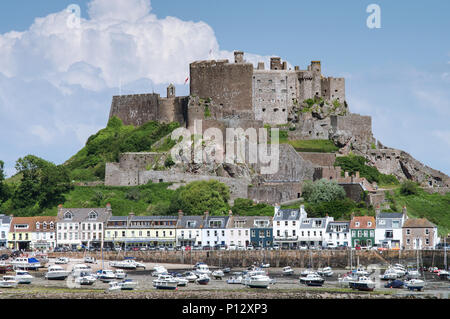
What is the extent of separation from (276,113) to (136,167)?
1714 cm

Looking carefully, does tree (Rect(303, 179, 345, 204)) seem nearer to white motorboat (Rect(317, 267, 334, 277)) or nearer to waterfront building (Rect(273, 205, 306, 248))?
waterfront building (Rect(273, 205, 306, 248))

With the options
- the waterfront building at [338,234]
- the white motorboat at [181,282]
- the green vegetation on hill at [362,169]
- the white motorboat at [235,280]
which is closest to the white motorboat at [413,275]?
the white motorboat at [235,280]

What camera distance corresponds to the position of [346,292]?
7188 centimetres

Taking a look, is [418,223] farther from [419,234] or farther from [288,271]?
[288,271]

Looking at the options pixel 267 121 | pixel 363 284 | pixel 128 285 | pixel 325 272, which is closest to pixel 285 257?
pixel 325 272

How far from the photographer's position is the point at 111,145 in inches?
4830

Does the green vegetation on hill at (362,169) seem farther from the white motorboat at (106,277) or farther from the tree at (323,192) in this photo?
the white motorboat at (106,277)

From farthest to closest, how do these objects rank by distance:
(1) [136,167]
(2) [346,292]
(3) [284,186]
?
(1) [136,167] → (3) [284,186] → (2) [346,292]

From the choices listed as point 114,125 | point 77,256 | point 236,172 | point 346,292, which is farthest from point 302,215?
point 114,125

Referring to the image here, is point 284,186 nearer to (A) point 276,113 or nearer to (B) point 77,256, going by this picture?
(A) point 276,113

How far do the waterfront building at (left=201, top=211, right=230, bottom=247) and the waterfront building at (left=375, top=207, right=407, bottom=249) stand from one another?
45.4ft

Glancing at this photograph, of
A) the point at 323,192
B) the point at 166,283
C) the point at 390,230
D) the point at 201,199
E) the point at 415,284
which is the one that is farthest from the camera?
the point at 201,199

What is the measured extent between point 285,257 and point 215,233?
913 centimetres
